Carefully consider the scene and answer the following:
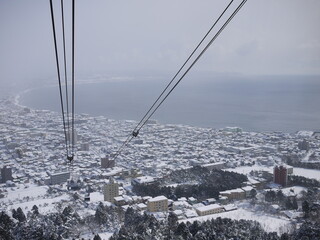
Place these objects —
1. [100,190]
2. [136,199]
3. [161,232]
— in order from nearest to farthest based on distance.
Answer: [161,232], [136,199], [100,190]

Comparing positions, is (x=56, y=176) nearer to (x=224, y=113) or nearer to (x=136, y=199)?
(x=136, y=199)

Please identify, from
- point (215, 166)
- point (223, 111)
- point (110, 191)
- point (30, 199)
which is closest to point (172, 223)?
point (110, 191)

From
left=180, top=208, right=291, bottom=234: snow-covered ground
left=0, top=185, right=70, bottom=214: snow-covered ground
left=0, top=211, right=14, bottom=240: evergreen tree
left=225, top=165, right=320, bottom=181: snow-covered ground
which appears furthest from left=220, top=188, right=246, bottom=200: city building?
left=0, top=211, right=14, bottom=240: evergreen tree

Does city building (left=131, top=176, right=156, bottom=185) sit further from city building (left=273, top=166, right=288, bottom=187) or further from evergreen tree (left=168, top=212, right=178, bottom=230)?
city building (left=273, top=166, right=288, bottom=187)

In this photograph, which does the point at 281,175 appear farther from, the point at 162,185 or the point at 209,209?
the point at 162,185

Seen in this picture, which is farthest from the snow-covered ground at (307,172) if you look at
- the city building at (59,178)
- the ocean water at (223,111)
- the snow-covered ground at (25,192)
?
the ocean water at (223,111)

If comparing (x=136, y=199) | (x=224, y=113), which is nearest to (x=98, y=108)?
(x=224, y=113)
